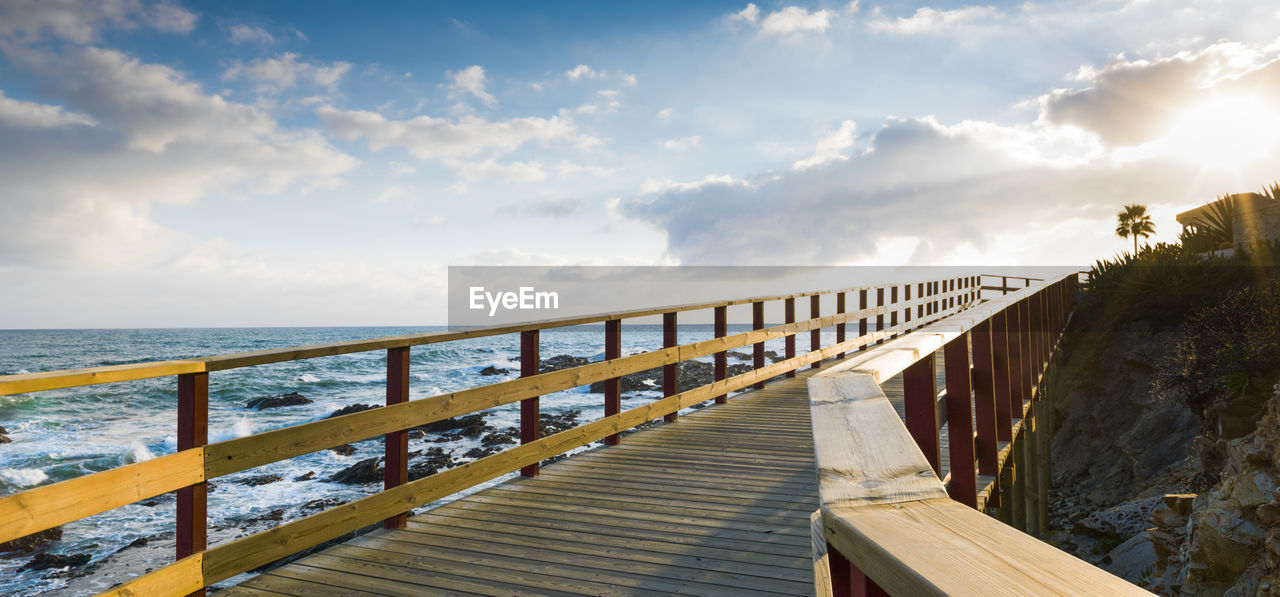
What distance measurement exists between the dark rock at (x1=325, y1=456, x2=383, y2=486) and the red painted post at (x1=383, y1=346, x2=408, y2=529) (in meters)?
9.11

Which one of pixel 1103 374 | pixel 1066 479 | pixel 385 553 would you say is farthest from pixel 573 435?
pixel 1103 374

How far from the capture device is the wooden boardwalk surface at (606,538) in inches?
119

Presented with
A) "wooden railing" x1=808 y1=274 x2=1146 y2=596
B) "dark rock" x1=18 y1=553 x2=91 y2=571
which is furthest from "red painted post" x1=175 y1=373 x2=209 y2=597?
"dark rock" x1=18 y1=553 x2=91 y2=571

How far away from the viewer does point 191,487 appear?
9.16ft

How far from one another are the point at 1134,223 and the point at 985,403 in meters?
46.3

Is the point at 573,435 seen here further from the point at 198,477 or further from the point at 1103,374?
the point at 1103,374

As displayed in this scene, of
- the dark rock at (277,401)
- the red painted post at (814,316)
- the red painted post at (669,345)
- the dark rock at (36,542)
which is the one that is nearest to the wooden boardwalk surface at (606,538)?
the red painted post at (669,345)

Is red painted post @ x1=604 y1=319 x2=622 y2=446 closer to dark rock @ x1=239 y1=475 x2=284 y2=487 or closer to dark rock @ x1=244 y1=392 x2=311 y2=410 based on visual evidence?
dark rock @ x1=239 y1=475 x2=284 y2=487

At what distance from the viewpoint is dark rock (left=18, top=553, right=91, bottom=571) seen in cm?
880

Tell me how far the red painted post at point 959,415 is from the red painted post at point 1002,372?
1134 mm

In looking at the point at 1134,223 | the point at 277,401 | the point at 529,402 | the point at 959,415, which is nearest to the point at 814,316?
the point at 529,402

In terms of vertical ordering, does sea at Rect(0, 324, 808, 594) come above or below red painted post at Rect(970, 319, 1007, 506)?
below

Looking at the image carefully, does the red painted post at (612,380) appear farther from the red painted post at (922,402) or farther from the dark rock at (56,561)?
the dark rock at (56,561)

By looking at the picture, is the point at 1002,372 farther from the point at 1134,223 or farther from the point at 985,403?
the point at 1134,223
